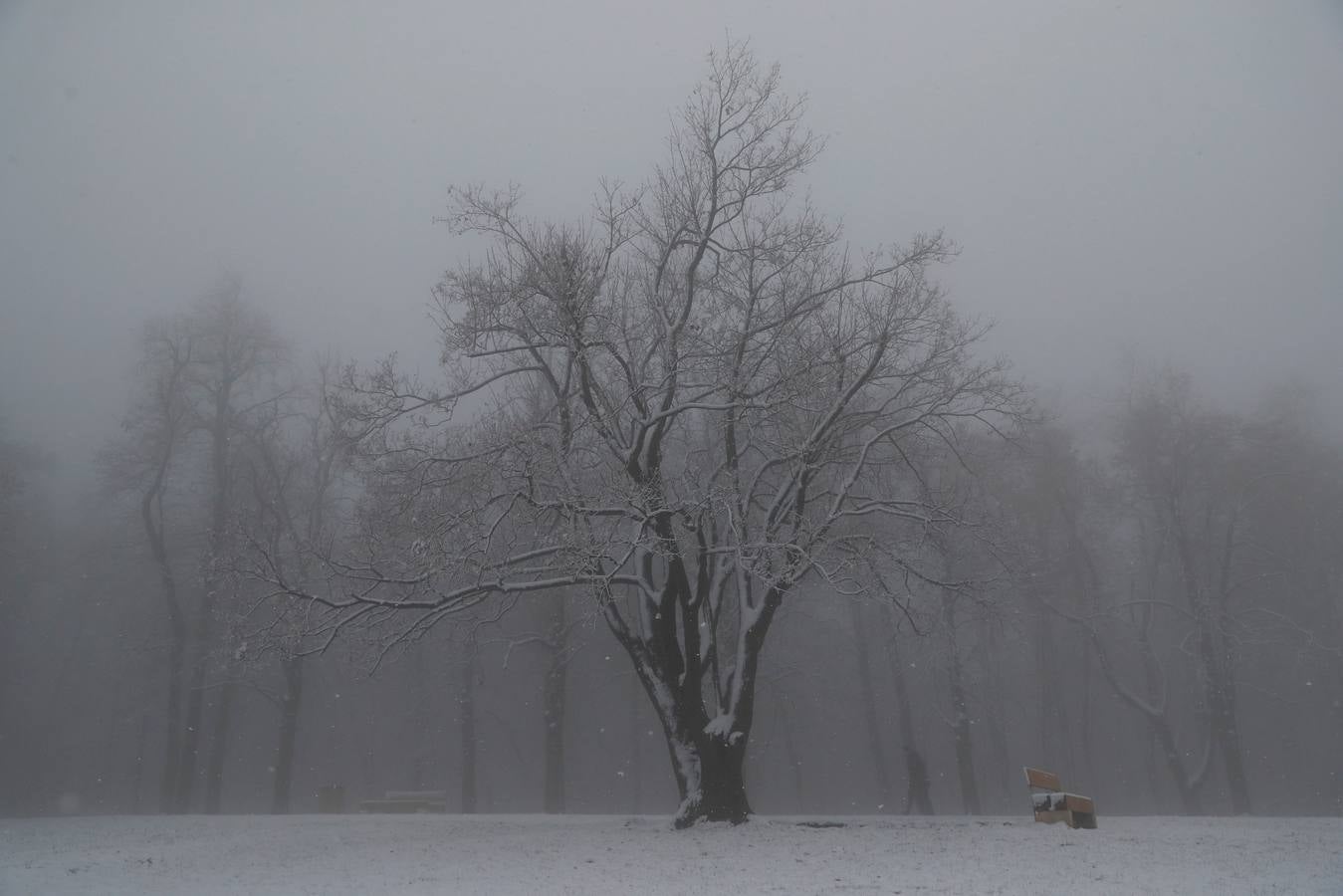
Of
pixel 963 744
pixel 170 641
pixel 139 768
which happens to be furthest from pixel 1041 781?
pixel 139 768

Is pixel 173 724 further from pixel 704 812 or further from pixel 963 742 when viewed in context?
pixel 963 742

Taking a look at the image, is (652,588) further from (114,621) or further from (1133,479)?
(114,621)

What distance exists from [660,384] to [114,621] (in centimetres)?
3093

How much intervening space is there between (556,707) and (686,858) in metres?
13.9

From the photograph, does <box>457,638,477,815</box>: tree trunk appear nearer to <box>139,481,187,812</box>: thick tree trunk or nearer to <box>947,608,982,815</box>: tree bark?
<box>139,481,187,812</box>: thick tree trunk

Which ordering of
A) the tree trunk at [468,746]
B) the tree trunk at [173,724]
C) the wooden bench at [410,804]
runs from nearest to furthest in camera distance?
the wooden bench at [410,804] → the tree trunk at [173,724] → the tree trunk at [468,746]

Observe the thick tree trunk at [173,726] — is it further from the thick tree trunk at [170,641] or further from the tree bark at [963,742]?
the tree bark at [963,742]

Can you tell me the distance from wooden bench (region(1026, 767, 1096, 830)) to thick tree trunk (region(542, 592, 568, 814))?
12525 mm

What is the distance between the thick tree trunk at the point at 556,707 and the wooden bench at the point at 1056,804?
12525 mm

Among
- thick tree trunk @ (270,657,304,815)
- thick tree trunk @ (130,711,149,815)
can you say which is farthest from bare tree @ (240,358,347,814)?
thick tree trunk @ (130,711,149,815)

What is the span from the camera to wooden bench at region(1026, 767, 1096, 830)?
14305 millimetres

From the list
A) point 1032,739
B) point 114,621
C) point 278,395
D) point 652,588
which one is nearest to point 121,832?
point 652,588

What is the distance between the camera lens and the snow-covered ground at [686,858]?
9562 mm

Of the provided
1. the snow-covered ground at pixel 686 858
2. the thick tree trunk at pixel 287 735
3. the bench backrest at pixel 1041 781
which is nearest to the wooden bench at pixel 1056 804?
the bench backrest at pixel 1041 781
